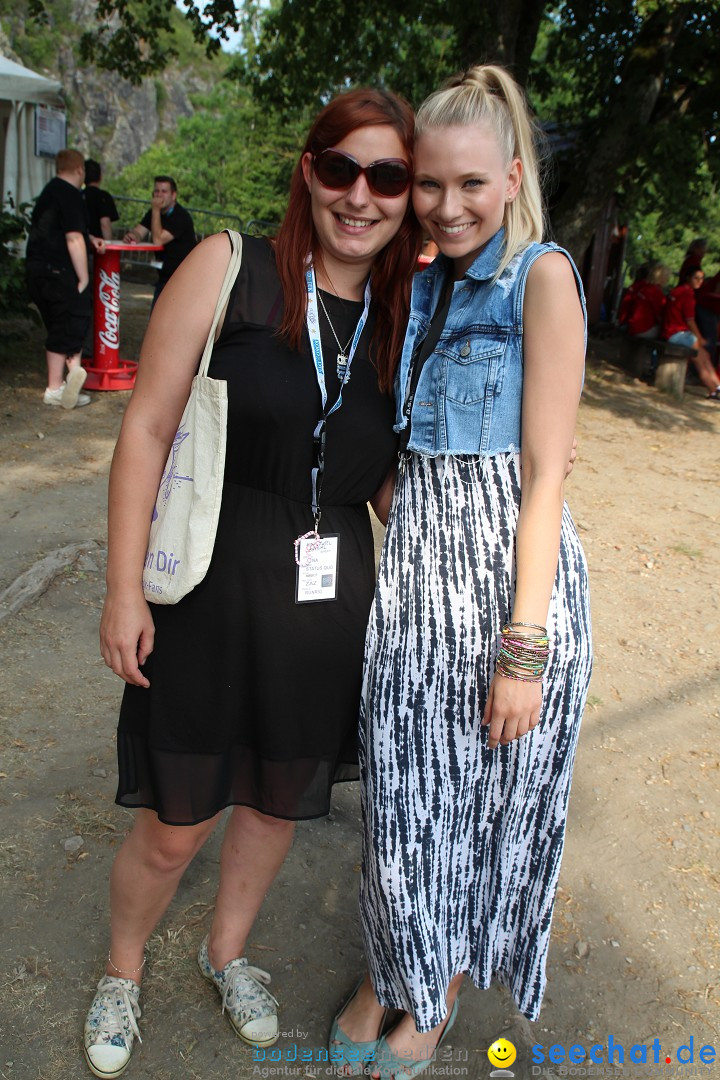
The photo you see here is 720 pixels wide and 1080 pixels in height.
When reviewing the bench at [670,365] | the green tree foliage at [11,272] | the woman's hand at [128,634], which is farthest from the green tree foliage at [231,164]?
the woman's hand at [128,634]

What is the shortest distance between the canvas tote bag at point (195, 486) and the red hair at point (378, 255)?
0.11 metres

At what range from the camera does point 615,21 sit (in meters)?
9.84

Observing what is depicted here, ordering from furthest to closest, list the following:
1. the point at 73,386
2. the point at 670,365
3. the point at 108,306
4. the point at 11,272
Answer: the point at 670,365 < the point at 108,306 < the point at 11,272 < the point at 73,386

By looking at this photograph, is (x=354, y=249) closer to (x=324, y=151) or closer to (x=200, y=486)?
(x=324, y=151)

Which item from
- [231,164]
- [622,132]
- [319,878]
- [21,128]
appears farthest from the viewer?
[231,164]

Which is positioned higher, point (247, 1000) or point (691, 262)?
point (691, 262)

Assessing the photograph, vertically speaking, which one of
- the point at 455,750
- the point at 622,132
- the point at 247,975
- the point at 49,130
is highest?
the point at 622,132

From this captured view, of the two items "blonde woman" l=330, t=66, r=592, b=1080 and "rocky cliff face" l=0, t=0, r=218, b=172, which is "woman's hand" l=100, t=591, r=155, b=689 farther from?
"rocky cliff face" l=0, t=0, r=218, b=172

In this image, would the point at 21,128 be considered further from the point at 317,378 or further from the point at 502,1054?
the point at 502,1054

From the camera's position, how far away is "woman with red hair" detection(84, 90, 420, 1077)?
1629mm

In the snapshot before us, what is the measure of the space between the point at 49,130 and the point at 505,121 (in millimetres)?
10341

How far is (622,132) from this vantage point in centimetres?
929

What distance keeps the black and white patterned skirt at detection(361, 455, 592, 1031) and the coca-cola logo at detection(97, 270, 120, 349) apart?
20.4 feet

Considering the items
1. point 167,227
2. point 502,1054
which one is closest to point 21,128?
point 167,227
